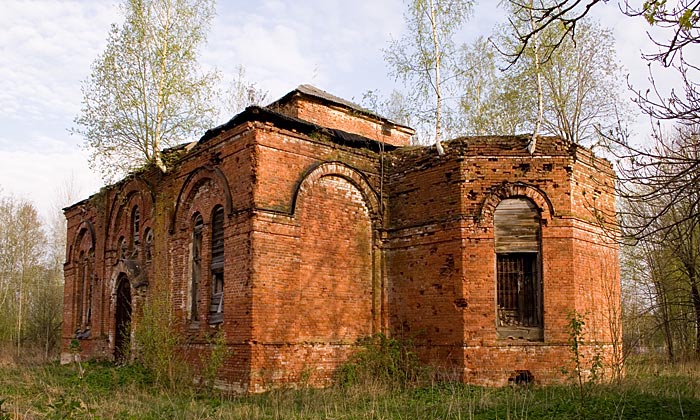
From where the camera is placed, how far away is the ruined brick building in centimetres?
1249

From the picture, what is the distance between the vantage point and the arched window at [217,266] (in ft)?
44.3

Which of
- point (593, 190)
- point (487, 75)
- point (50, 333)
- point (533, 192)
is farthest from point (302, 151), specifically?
point (50, 333)

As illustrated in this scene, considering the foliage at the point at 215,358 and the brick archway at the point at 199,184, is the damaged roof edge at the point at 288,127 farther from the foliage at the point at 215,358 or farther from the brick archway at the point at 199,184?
the foliage at the point at 215,358

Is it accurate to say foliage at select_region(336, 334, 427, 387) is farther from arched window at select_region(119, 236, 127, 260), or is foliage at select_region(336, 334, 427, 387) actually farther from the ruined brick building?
arched window at select_region(119, 236, 127, 260)

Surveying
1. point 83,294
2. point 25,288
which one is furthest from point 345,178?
point 25,288

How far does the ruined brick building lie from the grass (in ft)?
3.10

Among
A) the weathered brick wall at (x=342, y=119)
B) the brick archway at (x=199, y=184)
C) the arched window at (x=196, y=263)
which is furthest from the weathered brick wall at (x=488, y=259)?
the arched window at (x=196, y=263)

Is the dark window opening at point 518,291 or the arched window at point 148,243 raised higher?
the arched window at point 148,243

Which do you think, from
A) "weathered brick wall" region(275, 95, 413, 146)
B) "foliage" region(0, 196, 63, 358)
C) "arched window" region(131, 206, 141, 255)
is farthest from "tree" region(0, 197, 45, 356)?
"weathered brick wall" region(275, 95, 413, 146)

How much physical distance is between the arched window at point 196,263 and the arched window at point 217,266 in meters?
0.55

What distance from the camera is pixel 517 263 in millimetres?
13180

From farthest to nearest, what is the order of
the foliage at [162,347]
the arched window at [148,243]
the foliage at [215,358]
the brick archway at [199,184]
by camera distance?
1. the arched window at [148,243]
2. the brick archway at [199,184]
3. the foliage at [162,347]
4. the foliage at [215,358]

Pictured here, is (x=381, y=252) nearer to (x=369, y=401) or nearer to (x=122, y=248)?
(x=369, y=401)

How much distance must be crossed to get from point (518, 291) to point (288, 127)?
20.9 feet
